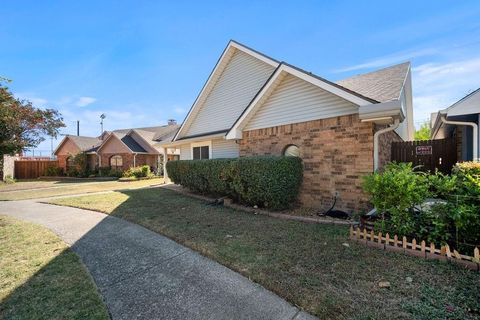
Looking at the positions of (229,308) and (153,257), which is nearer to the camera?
(229,308)

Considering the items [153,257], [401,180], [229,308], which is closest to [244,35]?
[401,180]

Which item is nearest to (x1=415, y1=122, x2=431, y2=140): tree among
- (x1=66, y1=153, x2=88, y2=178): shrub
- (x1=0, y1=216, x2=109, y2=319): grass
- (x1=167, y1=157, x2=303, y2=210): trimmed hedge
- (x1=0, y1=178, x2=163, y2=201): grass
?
(x1=167, y1=157, x2=303, y2=210): trimmed hedge

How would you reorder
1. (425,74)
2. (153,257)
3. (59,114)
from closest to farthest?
1. (153,257)
2. (425,74)
3. (59,114)

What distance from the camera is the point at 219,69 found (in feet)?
42.0

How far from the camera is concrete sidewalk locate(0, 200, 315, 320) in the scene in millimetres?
2695

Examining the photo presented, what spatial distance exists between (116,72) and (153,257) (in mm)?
14612

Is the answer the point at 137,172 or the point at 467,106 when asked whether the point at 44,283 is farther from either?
the point at 137,172

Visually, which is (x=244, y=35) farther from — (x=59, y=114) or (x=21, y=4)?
(x=59, y=114)

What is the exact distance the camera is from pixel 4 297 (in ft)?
10.1

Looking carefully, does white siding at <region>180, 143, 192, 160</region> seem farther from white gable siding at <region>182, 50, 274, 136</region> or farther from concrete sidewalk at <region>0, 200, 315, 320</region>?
concrete sidewalk at <region>0, 200, 315, 320</region>

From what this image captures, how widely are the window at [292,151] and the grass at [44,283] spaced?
22.0ft

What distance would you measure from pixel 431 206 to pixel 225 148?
906 centimetres

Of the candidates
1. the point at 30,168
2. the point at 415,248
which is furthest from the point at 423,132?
the point at 30,168

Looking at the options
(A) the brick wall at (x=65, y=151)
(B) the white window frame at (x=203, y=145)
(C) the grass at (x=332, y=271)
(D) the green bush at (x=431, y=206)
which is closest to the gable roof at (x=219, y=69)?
(B) the white window frame at (x=203, y=145)
